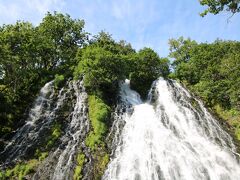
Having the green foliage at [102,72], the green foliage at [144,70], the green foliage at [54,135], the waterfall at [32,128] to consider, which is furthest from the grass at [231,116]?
the waterfall at [32,128]

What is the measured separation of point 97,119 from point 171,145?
6338mm

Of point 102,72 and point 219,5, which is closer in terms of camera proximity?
point 219,5

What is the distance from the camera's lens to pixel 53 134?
24.1m

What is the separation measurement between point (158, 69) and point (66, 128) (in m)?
16.0

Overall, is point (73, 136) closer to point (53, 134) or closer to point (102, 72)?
point (53, 134)

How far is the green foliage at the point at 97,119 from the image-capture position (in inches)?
905

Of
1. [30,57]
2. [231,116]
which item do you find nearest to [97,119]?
[30,57]

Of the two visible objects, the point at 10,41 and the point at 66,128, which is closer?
the point at 66,128

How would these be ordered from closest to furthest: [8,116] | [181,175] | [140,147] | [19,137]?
[181,175] < [140,147] < [19,137] < [8,116]

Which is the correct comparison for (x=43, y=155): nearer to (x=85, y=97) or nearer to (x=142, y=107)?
(x=85, y=97)

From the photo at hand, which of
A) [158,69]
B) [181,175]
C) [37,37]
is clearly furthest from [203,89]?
[37,37]

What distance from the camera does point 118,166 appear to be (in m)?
20.5

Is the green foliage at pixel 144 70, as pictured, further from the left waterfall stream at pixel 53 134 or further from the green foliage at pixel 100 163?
the green foliage at pixel 100 163

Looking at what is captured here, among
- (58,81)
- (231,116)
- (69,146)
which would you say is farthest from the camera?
(58,81)
